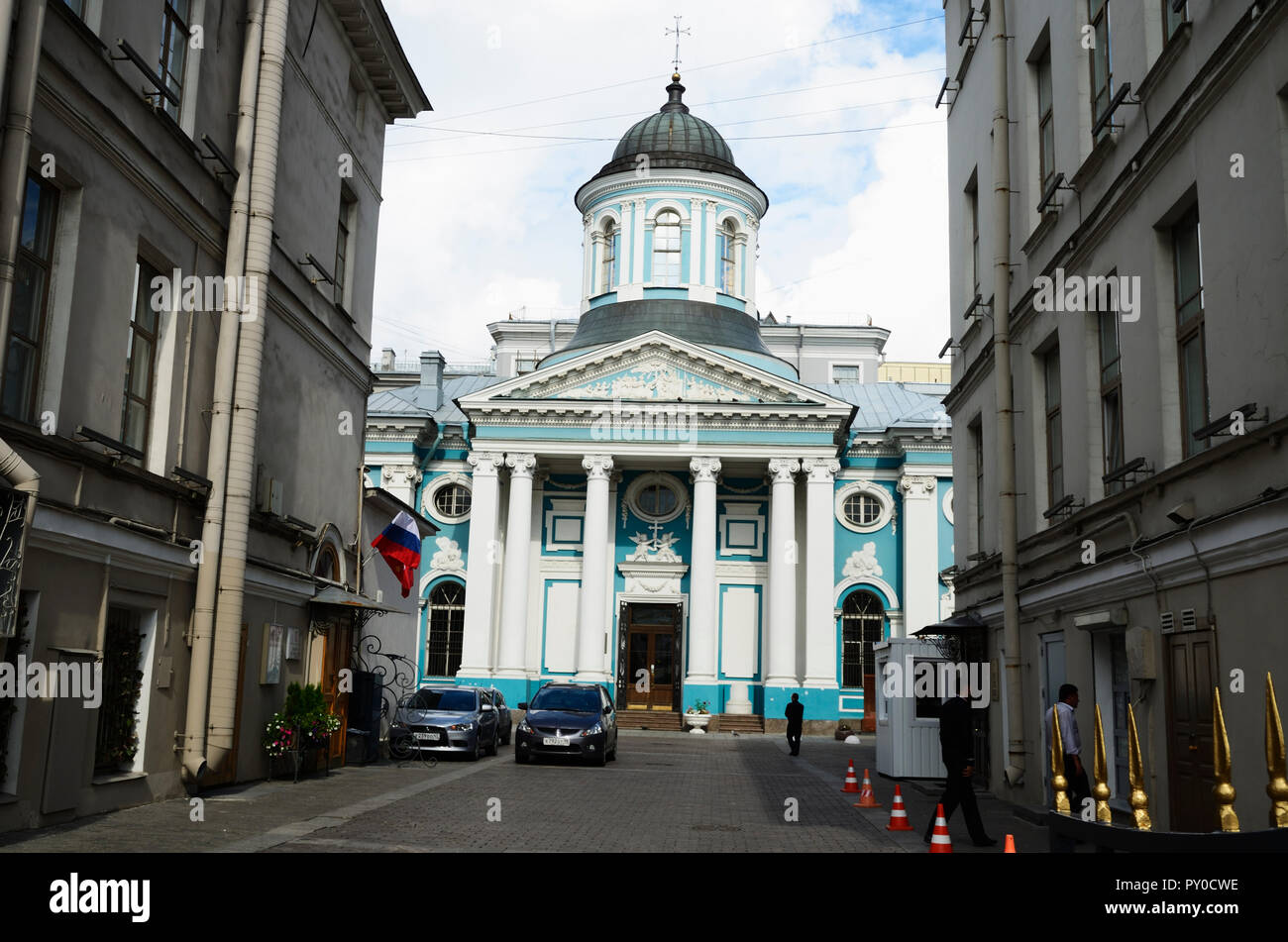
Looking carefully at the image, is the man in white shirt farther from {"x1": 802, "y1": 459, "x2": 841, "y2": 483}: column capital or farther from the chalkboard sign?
{"x1": 802, "y1": 459, "x2": 841, "y2": 483}: column capital

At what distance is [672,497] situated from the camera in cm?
4412

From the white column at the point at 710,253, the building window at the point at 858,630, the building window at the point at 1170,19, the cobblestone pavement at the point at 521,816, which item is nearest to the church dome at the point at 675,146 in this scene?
the white column at the point at 710,253

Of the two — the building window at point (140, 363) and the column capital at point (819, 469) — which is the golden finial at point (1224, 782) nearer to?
the building window at point (140, 363)

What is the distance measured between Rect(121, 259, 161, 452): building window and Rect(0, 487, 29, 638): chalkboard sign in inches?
132

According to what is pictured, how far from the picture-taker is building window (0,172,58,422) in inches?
425

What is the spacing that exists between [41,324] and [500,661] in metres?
30.1

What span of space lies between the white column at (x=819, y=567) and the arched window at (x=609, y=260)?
1258 centimetres

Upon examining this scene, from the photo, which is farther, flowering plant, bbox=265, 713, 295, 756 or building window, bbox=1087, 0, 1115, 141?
flowering plant, bbox=265, 713, 295, 756

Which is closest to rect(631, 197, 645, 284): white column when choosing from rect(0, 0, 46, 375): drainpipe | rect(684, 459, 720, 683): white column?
rect(684, 459, 720, 683): white column

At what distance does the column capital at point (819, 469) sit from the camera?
41.1 m

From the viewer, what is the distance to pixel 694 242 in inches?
1854

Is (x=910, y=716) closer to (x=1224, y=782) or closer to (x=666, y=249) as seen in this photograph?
(x=1224, y=782)

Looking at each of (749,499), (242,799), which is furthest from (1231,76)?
(749,499)
